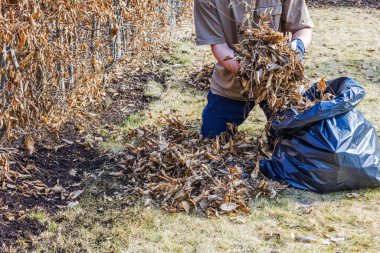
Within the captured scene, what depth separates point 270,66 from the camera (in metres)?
3.66

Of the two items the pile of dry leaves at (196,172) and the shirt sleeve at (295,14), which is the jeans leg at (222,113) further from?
the shirt sleeve at (295,14)

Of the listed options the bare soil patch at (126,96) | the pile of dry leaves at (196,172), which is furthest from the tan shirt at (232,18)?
the bare soil patch at (126,96)

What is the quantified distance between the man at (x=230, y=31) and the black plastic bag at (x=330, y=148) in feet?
1.64

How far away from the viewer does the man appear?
410cm

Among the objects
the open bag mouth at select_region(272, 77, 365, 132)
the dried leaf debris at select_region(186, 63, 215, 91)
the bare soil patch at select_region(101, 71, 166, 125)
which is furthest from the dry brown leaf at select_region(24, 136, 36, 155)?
the dried leaf debris at select_region(186, 63, 215, 91)

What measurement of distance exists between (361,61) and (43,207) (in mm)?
4971

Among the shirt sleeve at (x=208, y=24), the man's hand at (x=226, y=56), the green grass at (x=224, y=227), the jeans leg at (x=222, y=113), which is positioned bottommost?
the green grass at (x=224, y=227)

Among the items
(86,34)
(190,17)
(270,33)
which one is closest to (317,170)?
(270,33)

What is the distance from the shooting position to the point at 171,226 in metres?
3.41

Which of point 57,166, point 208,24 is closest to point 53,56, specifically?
point 57,166

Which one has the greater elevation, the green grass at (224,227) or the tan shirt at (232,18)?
the tan shirt at (232,18)

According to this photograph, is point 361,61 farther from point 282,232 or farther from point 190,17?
point 282,232

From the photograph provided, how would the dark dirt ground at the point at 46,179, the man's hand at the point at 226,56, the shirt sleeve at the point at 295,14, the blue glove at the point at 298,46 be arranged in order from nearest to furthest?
the dark dirt ground at the point at 46,179 → the blue glove at the point at 298,46 → the man's hand at the point at 226,56 → the shirt sleeve at the point at 295,14

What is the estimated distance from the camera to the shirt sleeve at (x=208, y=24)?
411cm
